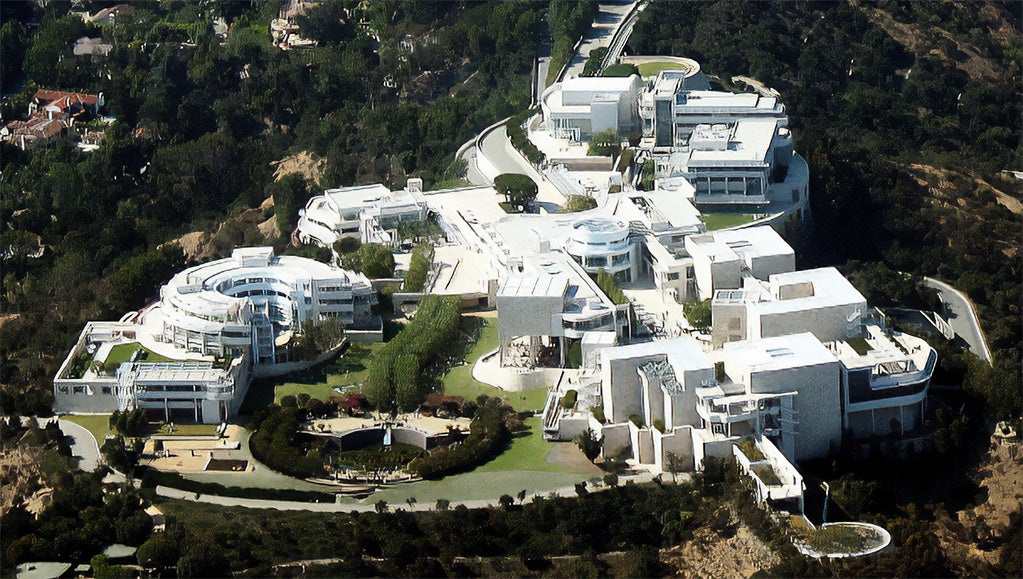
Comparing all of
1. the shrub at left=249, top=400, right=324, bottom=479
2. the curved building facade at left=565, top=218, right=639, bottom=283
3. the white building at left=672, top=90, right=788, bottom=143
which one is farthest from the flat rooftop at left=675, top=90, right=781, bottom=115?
the shrub at left=249, top=400, right=324, bottom=479

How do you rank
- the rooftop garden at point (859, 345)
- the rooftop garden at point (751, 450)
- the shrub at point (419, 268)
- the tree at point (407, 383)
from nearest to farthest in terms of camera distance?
the rooftop garden at point (751, 450)
the rooftop garden at point (859, 345)
the tree at point (407, 383)
the shrub at point (419, 268)

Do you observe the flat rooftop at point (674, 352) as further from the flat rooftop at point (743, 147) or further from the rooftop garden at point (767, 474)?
the flat rooftop at point (743, 147)

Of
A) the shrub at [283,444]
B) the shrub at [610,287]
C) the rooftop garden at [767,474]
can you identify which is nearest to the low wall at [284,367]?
the shrub at [283,444]

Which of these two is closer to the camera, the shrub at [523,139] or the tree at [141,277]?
the tree at [141,277]

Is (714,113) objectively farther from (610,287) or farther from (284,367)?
(284,367)

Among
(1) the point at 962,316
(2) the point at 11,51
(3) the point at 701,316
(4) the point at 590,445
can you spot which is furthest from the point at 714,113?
(2) the point at 11,51

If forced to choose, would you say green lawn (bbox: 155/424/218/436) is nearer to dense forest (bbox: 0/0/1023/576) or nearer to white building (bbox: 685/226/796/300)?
dense forest (bbox: 0/0/1023/576)

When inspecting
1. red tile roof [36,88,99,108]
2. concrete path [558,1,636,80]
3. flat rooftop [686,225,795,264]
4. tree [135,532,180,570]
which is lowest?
red tile roof [36,88,99,108]
